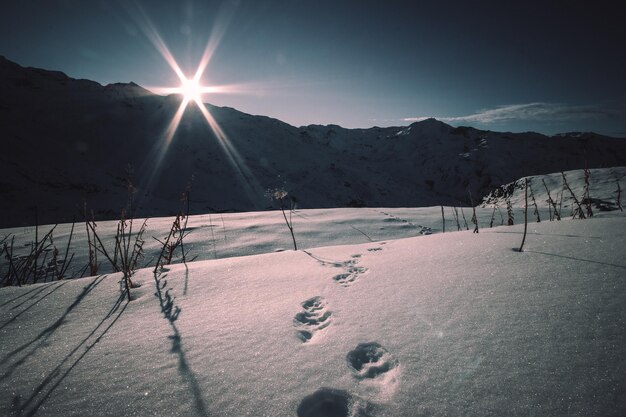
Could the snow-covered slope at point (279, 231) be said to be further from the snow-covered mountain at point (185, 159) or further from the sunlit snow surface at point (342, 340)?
the sunlit snow surface at point (342, 340)

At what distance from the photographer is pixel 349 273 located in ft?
→ 4.33

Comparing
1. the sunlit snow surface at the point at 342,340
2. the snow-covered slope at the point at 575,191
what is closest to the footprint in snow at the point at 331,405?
the sunlit snow surface at the point at 342,340

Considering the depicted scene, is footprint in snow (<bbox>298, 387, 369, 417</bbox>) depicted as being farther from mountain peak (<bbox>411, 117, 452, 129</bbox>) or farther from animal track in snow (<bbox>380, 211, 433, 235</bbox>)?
mountain peak (<bbox>411, 117, 452, 129</bbox>)

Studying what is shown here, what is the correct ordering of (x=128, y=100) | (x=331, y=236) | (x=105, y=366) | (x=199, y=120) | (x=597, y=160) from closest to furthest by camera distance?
(x=105, y=366)
(x=331, y=236)
(x=128, y=100)
(x=199, y=120)
(x=597, y=160)

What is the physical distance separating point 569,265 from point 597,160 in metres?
30.8

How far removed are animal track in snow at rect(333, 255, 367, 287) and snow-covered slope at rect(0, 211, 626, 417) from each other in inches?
1.0

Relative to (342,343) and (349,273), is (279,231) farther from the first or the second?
(342,343)

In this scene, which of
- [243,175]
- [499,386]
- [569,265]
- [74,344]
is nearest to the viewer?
[499,386]

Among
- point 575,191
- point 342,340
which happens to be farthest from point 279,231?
point 575,191


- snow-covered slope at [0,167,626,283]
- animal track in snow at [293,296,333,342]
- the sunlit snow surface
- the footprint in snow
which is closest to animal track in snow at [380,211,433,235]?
snow-covered slope at [0,167,626,283]

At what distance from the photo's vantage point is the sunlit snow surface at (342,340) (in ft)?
1.80

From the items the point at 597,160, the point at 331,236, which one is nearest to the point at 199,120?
the point at 331,236

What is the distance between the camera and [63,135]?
10266 mm

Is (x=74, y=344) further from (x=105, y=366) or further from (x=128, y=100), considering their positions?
(x=128, y=100)
